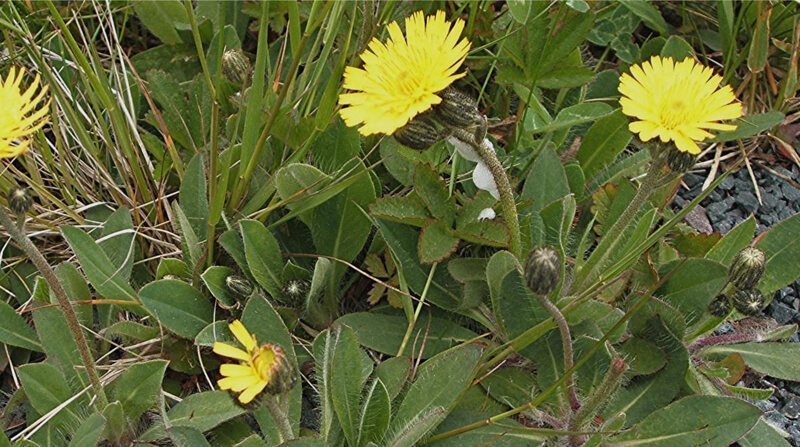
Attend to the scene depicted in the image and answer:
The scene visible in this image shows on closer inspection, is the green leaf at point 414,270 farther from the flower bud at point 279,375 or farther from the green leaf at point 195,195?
the flower bud at point 279,375

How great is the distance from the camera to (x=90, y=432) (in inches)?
75.6

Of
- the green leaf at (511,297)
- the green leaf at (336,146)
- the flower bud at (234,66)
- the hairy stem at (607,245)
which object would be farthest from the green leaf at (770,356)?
the flower bud at (234,66)

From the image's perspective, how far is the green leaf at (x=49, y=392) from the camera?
211cm

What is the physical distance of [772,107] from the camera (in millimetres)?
2953

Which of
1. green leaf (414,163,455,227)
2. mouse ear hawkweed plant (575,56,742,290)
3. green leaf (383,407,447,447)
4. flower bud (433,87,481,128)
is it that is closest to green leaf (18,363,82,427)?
green leaf (383,407,447,447)

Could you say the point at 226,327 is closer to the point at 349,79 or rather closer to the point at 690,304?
the point at 349,79

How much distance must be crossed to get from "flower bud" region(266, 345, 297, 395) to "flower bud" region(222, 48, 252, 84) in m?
1.16

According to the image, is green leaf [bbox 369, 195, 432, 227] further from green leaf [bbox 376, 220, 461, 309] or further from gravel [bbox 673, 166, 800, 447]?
gravel [bbox 673, 166, 800, 447]

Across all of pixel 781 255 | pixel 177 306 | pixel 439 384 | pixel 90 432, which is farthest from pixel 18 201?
pixel 781 255

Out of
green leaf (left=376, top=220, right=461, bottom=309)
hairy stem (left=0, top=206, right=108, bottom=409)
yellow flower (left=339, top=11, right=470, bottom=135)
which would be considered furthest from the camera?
green leaf (left=376, top=220, right=461, bottom=309)

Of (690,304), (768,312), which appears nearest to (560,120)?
(690,304)

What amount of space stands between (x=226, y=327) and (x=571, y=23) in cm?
128

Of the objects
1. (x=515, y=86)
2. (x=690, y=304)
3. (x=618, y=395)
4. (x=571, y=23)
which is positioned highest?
(x=571, y=23)

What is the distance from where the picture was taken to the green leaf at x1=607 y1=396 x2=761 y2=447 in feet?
6.66
